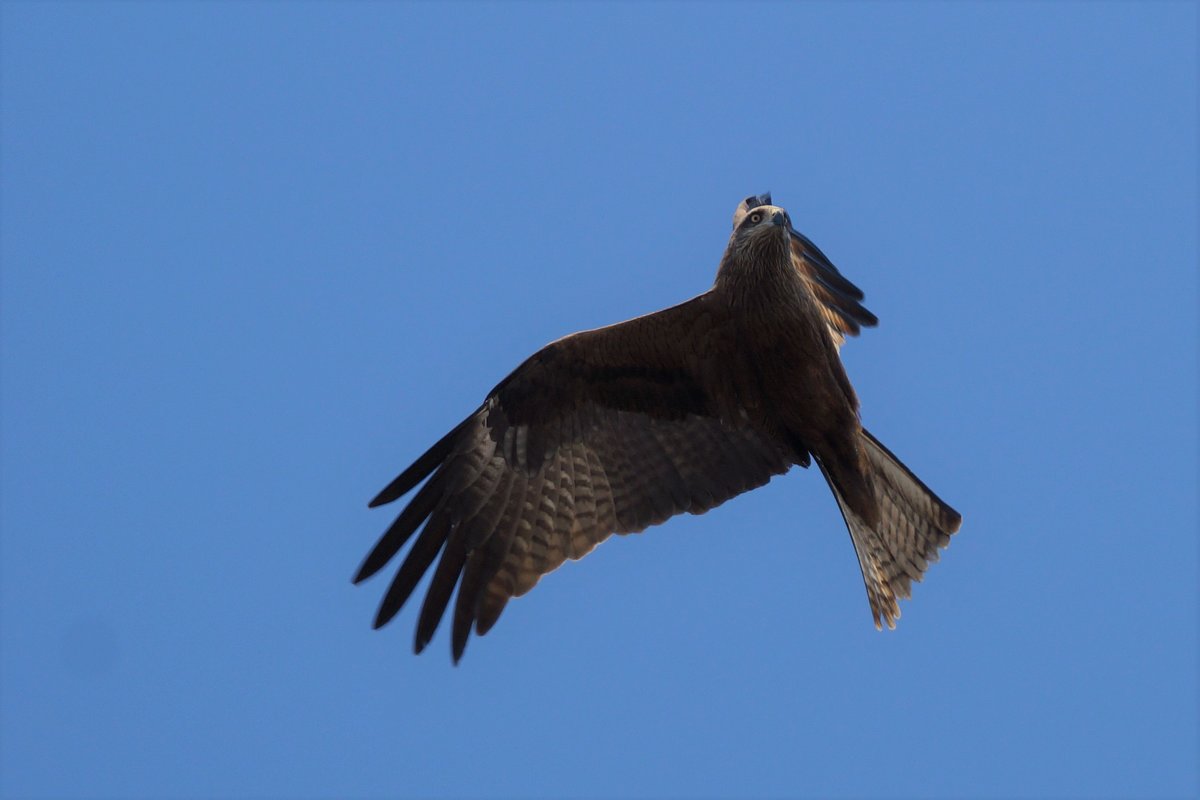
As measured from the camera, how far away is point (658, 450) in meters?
9.13

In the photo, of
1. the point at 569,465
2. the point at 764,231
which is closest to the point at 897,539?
the point at 569,465

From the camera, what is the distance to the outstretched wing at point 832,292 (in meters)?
9.88

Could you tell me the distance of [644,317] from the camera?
28.0 ft

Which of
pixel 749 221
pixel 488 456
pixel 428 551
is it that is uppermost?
pixel 749 221

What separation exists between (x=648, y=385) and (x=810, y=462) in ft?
3.55

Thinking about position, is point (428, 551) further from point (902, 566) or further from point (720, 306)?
point (902, 566)

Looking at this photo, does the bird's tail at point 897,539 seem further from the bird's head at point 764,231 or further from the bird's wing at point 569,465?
the bird's head at point 764,231

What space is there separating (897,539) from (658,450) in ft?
5.20

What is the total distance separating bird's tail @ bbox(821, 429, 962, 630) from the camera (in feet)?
30.5

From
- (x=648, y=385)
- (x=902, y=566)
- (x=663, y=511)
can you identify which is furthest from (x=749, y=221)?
(x=902, y=566)

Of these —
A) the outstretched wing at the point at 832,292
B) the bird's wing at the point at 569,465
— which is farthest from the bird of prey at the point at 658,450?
the outstretched wing at the point at 832,292

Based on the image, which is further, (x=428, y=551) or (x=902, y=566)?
(x=902, y=566)

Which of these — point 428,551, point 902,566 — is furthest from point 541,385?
point 902,566

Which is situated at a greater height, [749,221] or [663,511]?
[749,221]
